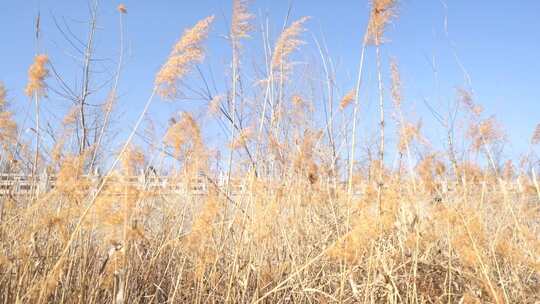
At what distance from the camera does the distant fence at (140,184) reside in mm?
2104

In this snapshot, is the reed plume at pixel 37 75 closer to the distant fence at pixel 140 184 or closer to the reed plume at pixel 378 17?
the distant fence at pixel 140 184

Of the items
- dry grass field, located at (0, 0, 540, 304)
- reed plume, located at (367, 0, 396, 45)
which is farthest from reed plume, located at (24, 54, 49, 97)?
reed plume, located at (367, 0, 396, 45)

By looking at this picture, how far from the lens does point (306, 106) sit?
12.8 feet

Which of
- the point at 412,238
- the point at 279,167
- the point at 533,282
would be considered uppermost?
the point at 279,167

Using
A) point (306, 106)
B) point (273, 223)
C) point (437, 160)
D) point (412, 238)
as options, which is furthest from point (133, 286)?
point (437, 160)

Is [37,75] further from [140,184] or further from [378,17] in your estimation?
[378,17]

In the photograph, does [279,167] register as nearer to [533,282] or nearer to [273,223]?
[273,223]

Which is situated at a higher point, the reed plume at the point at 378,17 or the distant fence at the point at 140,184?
the reed plume at the point at 378,17

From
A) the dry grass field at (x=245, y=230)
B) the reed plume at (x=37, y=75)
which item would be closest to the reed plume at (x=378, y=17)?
the dry grass field at (x=245, y=230)

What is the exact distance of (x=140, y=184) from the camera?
7.39 feet

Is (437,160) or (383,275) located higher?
(437,160)

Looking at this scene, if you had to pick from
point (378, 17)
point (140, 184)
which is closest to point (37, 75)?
point (140, 184)

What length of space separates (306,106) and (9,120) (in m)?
2.45

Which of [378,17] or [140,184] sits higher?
[378,17]
